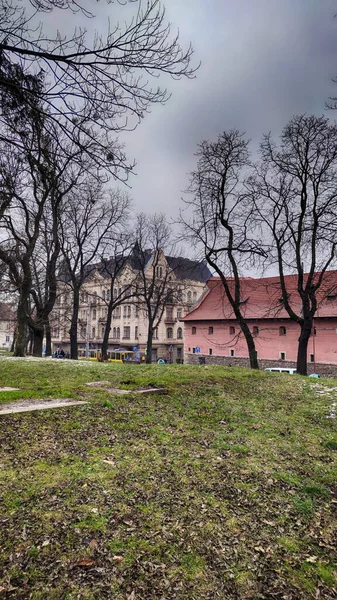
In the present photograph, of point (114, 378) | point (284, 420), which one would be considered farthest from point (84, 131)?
point (114, 378)

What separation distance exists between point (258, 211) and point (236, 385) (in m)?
10.9

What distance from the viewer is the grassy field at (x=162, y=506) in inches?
101

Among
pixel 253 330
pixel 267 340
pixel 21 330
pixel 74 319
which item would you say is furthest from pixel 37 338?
pixel 267 340

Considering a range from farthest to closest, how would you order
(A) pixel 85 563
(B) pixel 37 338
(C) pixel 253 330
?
(C) pixel 253 330, (B) pixel 37 338, (A) pixel 85 563

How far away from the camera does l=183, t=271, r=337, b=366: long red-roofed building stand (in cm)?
3167

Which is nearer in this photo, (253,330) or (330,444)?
(330,444)

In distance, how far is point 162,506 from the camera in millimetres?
3430

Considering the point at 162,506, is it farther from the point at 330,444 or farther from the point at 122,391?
the point at 122,391

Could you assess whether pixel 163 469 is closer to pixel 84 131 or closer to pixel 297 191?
pixel 84 131

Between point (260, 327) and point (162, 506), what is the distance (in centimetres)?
3358

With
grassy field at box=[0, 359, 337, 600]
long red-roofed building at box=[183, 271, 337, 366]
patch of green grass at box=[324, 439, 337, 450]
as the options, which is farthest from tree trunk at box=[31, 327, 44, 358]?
patch of green grass at box=[324, 439, 337, 450]

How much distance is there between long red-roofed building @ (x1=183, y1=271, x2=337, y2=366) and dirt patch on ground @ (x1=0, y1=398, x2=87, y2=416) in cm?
2236

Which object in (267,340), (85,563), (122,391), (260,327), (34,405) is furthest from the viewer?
(260,327)

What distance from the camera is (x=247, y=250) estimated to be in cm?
1695
